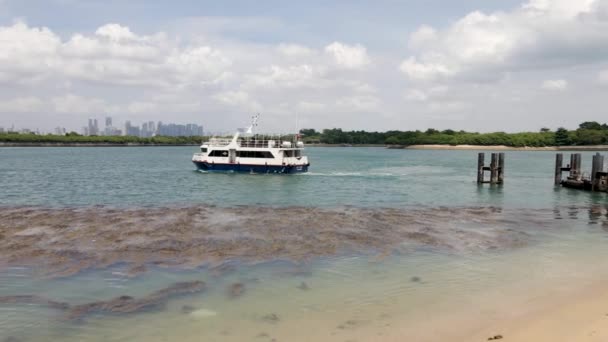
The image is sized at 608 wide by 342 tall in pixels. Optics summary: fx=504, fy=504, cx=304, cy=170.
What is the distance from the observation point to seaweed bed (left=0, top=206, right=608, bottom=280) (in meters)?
19.1

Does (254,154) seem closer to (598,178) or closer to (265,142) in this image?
(265,142)

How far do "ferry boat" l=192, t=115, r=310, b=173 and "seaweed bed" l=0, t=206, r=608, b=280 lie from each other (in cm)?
2767

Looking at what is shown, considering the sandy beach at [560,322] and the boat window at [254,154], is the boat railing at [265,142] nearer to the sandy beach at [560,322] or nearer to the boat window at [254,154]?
the boat window at [254,154]

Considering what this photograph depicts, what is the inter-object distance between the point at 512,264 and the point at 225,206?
2161 cm

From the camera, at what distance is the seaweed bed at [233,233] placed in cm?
1906

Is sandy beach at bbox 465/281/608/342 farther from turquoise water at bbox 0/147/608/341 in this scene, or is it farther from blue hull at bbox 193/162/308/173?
blue hull at bbox 193/162/308/173

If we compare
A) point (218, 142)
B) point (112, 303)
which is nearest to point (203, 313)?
point (112, 303)

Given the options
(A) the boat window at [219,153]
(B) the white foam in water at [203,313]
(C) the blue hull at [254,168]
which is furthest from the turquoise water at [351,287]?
(A) the boat window at [219,153]

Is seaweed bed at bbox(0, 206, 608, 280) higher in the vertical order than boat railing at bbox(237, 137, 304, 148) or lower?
lower

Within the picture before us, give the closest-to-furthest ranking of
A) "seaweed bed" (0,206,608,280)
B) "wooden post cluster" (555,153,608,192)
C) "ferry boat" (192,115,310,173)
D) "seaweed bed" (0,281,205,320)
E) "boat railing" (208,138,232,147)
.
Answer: "seaweed bed" (0,281,205,320) < "seaweed bed" (0,206,608,280) < "wooden post cluster" (555,153,608,192) < "ferry boat" (192,115,310,173) < "boat railing" (208,138,232,147)

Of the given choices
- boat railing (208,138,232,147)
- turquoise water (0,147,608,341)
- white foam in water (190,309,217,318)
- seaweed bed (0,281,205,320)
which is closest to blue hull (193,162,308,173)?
boat railing (208,138,232,147)

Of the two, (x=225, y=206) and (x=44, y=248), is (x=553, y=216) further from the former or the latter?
(x=44, y=248)

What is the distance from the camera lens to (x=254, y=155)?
63.2 metres

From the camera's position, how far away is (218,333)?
11461mm
